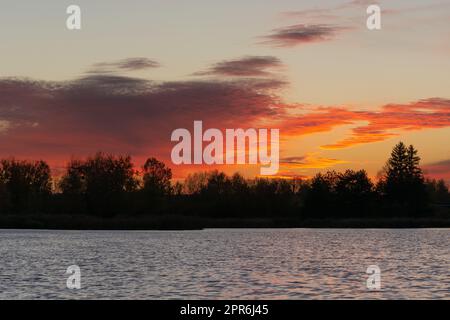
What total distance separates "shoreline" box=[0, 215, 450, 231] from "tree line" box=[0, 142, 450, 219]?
2185 millimetres

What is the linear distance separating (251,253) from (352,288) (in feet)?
97.0

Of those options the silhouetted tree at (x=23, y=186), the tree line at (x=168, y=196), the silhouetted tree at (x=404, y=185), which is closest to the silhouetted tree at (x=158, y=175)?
the tree line at (x=168, y=196)

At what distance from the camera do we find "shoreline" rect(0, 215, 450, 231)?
121875 mm

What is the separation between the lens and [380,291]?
121 ft

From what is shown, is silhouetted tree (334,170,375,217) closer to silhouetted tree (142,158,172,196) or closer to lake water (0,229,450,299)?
silhouetted tree (142,158,172,196)

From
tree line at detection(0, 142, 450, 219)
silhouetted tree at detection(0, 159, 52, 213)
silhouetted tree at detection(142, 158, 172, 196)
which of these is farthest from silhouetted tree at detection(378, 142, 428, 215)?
silhouetted tree at detection(0, 159, 52, 213)

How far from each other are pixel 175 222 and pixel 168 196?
24.3 meters

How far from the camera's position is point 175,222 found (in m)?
128

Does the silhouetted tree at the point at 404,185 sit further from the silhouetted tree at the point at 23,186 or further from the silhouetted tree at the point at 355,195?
the silhouetted tree at the point at 23,186

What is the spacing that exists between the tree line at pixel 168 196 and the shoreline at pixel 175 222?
218 cm

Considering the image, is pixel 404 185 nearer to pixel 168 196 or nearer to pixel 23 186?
pixel 168 196

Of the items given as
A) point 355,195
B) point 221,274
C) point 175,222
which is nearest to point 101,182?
point 175,222

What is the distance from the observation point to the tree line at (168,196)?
5379 inches
